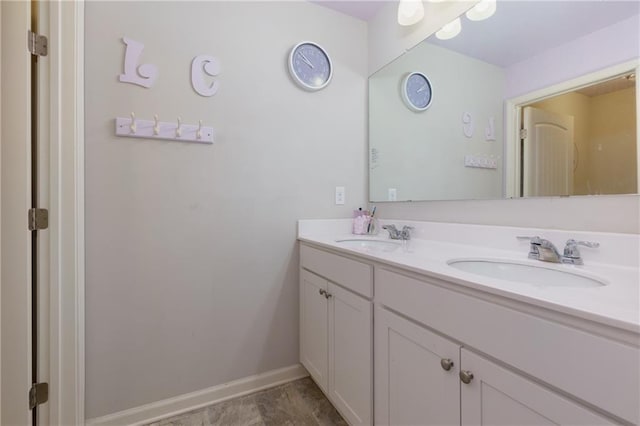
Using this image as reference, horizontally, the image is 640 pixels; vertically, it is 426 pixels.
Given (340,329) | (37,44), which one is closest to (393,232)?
(340,329)

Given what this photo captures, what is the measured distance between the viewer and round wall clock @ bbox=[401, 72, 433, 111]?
156 centimetres

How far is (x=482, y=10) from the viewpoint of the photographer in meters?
1.24

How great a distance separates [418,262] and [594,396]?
0.46 metres

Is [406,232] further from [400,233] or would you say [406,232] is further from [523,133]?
[523,133]

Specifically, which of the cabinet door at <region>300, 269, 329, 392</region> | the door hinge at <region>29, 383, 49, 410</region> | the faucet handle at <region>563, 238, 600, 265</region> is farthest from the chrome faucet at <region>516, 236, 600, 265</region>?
the door hinge at <region>29, 383, 49, 410</region>

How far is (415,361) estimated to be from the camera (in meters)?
0.86

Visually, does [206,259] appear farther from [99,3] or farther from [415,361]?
[99,3]

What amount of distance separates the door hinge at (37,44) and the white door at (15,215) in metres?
0.02

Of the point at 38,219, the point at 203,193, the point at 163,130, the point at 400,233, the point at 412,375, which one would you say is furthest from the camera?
the point at 400,233

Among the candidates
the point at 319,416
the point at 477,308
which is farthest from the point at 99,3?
the point at 319,416

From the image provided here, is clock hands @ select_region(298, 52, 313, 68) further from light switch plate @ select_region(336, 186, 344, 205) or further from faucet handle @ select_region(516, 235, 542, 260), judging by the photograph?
faucet handle @ select_region(516, 235, 542, 260)

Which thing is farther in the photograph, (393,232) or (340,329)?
(393,232)

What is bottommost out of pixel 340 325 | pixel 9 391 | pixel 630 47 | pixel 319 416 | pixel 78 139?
pixel 319 416

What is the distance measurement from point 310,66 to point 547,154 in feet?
4.29
